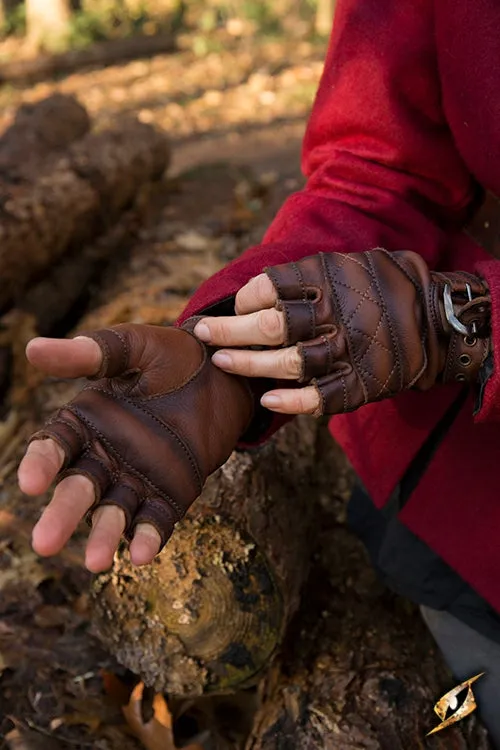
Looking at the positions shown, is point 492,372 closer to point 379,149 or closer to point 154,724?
point 379,149

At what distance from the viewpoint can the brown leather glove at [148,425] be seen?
1170mm

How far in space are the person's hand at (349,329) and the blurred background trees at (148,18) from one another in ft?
34.2

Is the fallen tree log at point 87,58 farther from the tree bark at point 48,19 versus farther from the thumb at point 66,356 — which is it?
the thumb at point 66,356

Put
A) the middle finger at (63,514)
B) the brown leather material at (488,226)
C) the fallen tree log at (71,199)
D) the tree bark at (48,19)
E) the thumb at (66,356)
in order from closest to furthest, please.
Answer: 1. the middle finger at (63,514)
2. the thumb at (66,356)
3. the brown leather material at (488,226)
4. the fallen tree log at (71,199)
5. the tree bark at (48,19)

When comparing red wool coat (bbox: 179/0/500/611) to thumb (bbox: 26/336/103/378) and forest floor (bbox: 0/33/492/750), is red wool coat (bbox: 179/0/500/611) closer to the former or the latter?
thumb (bbox: 26/336/103/378)

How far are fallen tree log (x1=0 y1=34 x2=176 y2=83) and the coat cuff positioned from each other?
906 centimetres

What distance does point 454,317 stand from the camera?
4.46ft

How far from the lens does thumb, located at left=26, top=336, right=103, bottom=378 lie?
1.13 meters

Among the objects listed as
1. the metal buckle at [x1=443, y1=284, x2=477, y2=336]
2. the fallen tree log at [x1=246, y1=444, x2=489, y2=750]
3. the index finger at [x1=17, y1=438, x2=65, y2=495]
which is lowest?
the fallen tree log at [x1=246, y1=444, x2=489, y2=750]

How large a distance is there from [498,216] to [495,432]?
1.52ft

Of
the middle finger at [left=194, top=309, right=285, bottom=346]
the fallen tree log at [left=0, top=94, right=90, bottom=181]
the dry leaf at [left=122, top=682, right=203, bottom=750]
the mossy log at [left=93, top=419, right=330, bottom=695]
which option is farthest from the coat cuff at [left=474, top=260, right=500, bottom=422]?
the fallen tree log at [left=0, top=94, right=90, bottom=181]

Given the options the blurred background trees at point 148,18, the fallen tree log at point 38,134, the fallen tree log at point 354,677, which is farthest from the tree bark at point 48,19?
the fallen tree log at point 354,677

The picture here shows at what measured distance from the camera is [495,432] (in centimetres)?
158

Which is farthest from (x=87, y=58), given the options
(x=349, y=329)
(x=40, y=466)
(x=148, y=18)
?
(x=40, y=466)
